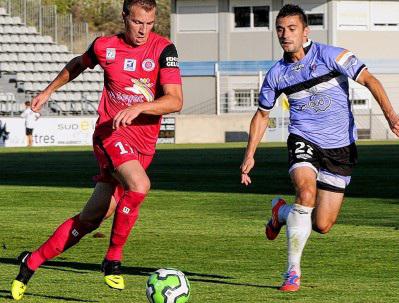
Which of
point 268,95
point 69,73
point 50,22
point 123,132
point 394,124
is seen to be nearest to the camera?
point 123,132

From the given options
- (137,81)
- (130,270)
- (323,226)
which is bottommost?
(130,270)

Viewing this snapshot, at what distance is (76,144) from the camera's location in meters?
49.4

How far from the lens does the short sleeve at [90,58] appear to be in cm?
999

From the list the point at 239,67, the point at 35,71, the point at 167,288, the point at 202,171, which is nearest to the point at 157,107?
the point at 167,288

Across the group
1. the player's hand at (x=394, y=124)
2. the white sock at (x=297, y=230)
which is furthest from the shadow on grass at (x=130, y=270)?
the player's hand at (x=394, y=124)

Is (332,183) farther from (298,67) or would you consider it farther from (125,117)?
(125,117)

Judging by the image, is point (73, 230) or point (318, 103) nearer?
point (73, 230)

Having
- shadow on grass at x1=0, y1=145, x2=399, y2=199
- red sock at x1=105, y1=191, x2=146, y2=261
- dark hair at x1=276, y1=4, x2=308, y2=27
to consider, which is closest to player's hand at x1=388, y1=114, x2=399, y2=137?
dark hair at x1=276, y1=4, x2=308, y2=27

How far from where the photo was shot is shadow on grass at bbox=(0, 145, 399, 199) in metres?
23.2

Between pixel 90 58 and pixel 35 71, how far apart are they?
1844 inches

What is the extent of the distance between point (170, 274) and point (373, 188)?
1425cm

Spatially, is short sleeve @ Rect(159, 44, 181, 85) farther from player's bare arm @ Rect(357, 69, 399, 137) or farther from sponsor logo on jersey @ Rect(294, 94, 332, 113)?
player's bare arm @ Rect(357, 69, 399, 137)

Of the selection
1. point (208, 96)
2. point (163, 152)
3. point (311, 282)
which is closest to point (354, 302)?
point (311, 282)

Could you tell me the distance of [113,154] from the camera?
959 centimetres
